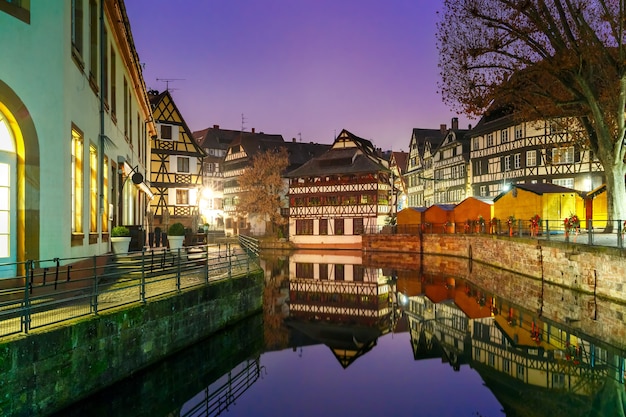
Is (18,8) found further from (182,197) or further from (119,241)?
(182,197)

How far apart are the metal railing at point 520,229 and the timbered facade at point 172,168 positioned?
1897 centimetres

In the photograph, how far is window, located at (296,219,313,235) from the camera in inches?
2126

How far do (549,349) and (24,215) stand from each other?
36.5ft

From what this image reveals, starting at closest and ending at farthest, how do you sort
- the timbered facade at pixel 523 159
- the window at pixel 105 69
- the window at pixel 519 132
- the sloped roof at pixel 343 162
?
the window at pixel 105 69 → the timbered facade at pixel 523 159 → the window at pixel 519 132 → the sloped roof at pixel 343 162

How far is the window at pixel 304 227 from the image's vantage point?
177 feet

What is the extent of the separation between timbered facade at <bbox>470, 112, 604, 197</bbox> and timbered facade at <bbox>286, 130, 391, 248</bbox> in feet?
29.9

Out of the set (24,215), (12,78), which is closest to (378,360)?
(24,215)

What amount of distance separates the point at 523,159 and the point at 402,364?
3447 centimetres

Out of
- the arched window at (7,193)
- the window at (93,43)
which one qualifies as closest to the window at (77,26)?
the window at (93,43)

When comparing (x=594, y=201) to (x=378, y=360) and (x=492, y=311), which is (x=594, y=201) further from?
(x=378, y=360)

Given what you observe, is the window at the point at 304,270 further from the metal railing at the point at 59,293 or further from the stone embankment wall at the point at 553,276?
the metal railing at the point at 59,293

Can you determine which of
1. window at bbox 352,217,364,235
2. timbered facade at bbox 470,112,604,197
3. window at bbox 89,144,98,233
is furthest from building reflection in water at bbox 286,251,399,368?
window at bbox 352,217,364,235

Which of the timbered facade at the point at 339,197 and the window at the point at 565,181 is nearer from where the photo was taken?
the window at the point at 565,181

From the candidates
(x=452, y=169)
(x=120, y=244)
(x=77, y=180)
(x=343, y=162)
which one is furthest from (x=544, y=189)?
(x=77, y=180)
